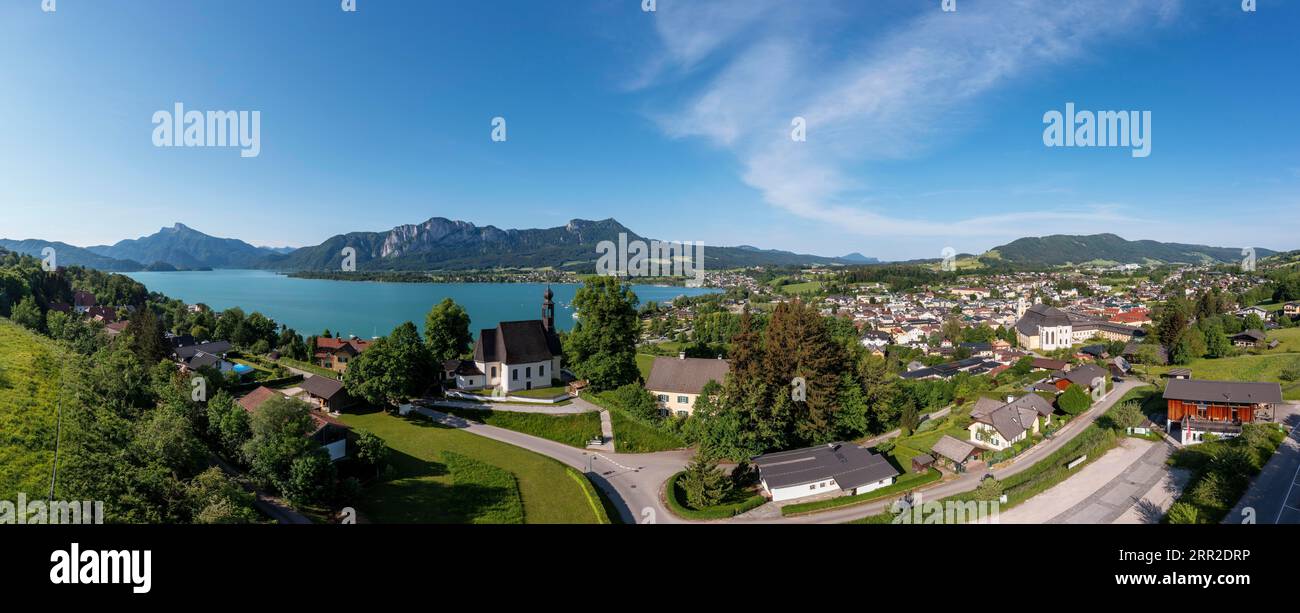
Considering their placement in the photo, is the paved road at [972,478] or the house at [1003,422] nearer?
the paved road at [972,478]

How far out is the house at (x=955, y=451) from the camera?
1741cm

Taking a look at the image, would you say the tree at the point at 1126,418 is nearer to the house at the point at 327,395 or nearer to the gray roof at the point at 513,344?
the gray roof at the point at 513,344

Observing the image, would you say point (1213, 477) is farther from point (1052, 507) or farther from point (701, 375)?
point (701, 375)

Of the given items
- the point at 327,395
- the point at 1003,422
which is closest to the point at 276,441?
the point at 327,395

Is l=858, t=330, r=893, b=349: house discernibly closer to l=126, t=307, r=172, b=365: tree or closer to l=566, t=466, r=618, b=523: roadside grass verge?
l=566, t=466, r=618, b=523: roadside grass verge

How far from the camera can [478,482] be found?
14930mm

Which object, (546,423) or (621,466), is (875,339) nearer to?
(546,423)

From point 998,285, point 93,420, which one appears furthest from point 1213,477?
point 998,285

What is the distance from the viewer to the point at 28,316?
31.1 meters

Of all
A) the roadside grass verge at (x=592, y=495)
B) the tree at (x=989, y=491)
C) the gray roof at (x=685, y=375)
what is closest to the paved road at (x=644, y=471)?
the roadside grass verge at (x=592, y=495)

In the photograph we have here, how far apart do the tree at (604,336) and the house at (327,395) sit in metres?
8.90

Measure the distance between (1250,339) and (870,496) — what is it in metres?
37.0

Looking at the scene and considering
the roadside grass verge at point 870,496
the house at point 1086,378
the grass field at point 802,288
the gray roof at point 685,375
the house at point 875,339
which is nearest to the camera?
the roadside grass verge at point 870,496
